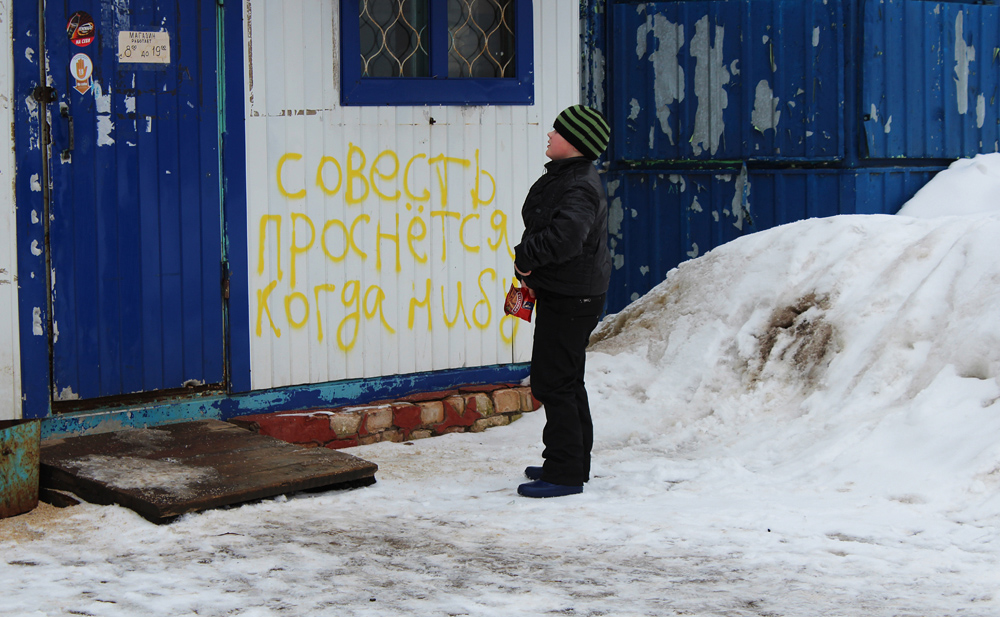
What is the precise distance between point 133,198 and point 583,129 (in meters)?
2.25

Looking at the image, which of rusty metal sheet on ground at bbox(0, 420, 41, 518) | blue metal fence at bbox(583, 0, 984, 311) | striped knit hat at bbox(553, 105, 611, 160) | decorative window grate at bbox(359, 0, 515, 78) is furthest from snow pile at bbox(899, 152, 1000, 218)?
rusty metal sheet on ground at bbox(0, 420, 41, 518)

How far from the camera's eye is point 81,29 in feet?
17.6

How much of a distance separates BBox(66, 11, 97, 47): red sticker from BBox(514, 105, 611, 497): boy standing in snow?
222cm

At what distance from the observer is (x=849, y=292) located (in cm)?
672

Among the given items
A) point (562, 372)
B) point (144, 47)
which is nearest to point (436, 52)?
point (144, 47)

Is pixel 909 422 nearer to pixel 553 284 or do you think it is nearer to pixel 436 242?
pixel 553 284

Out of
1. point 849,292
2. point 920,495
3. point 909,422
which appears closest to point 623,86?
point 849,292

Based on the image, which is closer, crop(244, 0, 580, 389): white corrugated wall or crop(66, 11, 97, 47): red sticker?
crop(66, 11, 97, 47): red sticker

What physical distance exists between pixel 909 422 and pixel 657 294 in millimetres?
2599

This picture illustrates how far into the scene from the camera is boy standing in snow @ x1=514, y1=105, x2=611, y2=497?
4.92 metres

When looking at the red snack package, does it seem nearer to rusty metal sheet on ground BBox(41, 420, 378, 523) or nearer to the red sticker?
rusty metal sheet on ground BBox(41, 420, 378, 523)

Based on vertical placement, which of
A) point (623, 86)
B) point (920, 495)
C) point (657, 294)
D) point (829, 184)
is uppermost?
point (623, 86)

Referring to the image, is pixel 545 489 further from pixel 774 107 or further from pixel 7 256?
pixel 774 107

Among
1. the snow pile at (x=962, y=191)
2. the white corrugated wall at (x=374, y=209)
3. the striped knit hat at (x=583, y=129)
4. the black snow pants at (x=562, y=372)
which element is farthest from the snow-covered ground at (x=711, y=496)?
the striped knit hat at (x=583, y=129)
